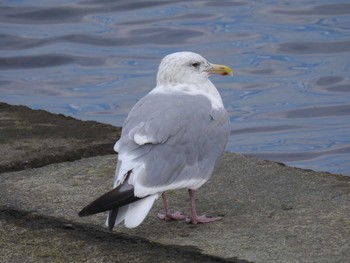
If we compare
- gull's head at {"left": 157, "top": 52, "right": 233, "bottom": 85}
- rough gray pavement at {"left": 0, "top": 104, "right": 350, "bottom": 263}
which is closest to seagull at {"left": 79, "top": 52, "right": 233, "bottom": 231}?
gull's head at {"left": 157, "top": 52, "right": 233, "bottom": 85}

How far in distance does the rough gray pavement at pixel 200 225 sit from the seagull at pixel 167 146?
0.12 metres

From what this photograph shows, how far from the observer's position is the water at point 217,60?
31.4 feet

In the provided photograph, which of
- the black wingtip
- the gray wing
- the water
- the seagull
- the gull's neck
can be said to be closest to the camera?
the black wingtip

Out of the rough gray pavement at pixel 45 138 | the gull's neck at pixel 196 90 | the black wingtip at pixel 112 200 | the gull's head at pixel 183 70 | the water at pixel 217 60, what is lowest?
the water at pixel 217 60

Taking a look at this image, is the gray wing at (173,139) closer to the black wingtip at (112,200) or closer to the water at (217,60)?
the black wingtip at (112,200)

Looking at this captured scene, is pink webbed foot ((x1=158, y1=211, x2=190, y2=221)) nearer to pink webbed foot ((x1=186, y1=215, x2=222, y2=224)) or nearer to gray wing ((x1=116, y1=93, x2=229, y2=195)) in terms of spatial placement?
pink webbed foot ((x1=186, y1=215, x2=222, y2=224))

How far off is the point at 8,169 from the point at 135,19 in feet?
26.8

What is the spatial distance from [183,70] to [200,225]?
805mm

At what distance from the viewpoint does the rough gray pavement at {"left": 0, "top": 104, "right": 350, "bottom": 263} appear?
4.19m

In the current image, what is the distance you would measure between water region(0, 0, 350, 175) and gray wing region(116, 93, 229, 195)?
151 inches

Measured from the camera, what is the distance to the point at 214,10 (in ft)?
44.2

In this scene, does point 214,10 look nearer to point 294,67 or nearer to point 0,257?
point 294,67

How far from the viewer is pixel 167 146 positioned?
454 cm

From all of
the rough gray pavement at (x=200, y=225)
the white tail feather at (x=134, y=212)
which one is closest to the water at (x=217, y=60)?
the rough gray pavement at (x=200, y=225)
